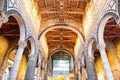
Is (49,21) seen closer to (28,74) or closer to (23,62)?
(23,62)

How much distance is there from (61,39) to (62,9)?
28.1ft

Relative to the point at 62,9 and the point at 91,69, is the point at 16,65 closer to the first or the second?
the point at 91,69

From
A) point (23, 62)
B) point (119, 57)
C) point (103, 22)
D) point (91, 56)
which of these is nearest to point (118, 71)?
point (119, 57)

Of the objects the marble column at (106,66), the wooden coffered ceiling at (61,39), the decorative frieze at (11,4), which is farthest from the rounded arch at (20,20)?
the wooden coffered ceiling at (61,39)

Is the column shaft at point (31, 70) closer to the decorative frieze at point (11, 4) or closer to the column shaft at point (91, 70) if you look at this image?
the column shaft at point (91, 70)

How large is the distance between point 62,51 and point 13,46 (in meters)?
12.5

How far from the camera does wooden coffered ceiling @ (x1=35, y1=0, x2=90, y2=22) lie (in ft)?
62.0

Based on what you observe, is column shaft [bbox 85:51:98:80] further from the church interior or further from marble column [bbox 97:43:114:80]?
marble column [bbox 97:43:114:80]

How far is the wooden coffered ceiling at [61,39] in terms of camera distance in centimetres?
2530

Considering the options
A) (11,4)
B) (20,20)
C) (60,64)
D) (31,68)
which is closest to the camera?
(11,4)

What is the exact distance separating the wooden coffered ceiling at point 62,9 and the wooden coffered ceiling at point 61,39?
3.37 meters

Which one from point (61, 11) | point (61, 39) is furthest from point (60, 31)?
point (61, 11)

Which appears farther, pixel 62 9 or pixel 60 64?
pixel 60 64

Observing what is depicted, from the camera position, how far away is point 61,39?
2747 cm
